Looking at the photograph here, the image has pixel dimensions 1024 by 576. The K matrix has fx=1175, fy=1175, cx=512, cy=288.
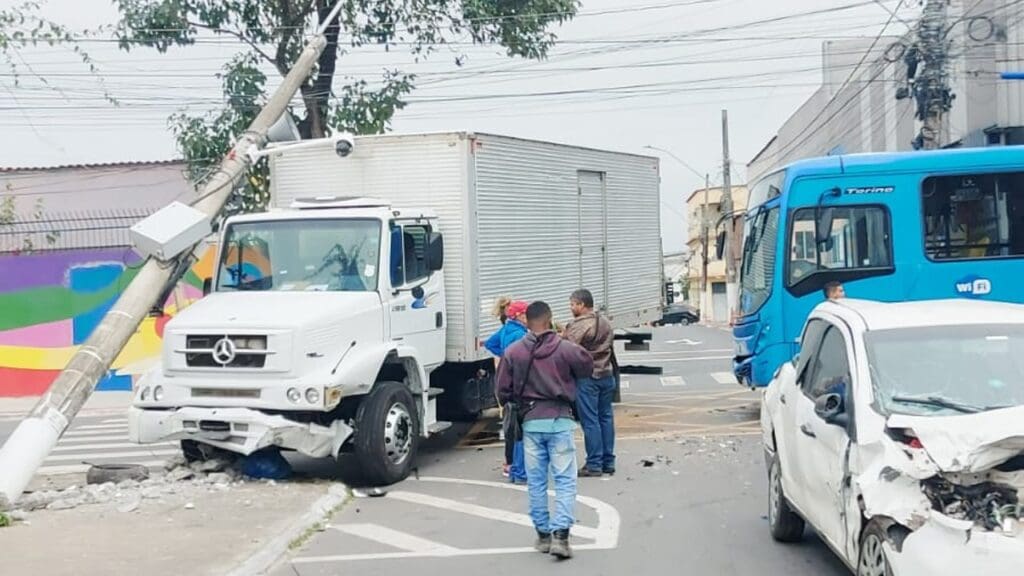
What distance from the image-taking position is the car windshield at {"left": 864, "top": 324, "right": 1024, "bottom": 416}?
636cm

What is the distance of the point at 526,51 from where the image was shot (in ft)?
73.1

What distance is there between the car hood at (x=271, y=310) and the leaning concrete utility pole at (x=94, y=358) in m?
1.29

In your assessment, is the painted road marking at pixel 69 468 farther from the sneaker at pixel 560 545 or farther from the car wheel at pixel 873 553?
the car wheel at pixel 873 553

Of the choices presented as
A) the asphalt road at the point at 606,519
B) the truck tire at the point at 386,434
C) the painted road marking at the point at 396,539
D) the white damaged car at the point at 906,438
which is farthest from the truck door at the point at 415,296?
the white damaged car at the point at 906,438

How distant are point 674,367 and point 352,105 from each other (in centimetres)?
996

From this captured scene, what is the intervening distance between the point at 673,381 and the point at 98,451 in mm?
11381

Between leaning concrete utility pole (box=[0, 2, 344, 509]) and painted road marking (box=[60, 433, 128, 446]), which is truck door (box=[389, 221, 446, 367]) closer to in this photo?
leaning concrete utility pole (box=[0, 2, 344, 509])

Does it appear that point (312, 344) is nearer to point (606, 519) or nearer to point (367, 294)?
point (367, 294)

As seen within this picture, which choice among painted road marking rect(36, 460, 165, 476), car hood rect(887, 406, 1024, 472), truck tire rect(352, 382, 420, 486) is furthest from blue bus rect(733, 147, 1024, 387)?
car hood rect(887, 406, 1024, 472)

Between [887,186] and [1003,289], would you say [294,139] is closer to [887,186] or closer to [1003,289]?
[887,186]

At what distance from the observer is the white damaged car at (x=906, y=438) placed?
5340 mm

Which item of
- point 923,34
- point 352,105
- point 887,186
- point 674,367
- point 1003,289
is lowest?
point 674,367

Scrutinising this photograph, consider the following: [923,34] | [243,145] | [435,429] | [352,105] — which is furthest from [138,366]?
[923,34]

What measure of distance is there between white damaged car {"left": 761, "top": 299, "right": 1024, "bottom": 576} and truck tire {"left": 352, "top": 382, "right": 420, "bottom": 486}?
4285mm
